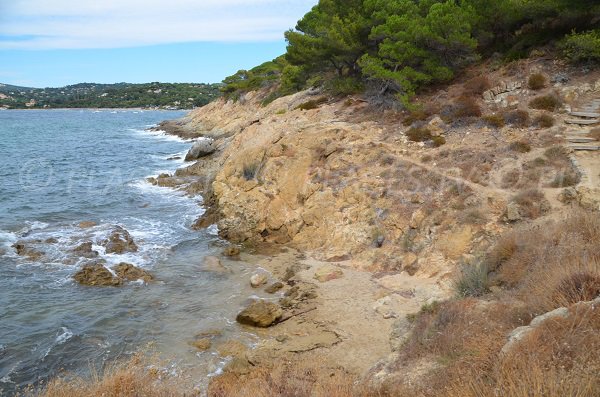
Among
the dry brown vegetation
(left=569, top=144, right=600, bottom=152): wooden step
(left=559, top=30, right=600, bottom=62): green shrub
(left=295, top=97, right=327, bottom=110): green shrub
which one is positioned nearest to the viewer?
the dry brown vegetation

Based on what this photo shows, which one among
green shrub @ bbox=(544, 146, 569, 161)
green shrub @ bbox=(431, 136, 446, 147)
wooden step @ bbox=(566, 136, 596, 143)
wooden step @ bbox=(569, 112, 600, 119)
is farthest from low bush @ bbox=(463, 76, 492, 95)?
green shrub @ bbox=(544, 146, 569, 161)

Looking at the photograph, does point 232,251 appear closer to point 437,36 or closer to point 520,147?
point 520,147

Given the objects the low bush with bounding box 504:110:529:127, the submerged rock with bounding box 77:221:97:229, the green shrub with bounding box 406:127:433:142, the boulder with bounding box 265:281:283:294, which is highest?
the low bush with bounding box 504:110:529:127

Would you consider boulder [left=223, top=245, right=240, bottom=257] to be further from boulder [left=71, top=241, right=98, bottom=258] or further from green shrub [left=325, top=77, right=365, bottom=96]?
green shrub [left=325, top=77, right=365, bottom=96]

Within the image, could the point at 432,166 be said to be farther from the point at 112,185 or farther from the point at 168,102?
the point at 168,102

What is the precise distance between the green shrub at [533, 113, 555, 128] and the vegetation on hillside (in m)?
4.05

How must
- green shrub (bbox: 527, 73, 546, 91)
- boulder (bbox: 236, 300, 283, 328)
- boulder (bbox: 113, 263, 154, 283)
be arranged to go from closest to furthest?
boulder (bbox: 236, 300, 283, 328) < boulder (bbox: 113, 263, 154, 283) < green shrub (bbox: 527, 73, 546, 91)

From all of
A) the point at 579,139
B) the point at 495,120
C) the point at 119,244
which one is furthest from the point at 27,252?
the point at 579,139

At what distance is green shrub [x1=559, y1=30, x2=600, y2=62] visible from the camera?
1886 centimetres

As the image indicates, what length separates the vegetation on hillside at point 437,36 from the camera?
2075cm

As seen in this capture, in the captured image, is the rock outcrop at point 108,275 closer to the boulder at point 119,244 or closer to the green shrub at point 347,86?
the boulder at point 119,244

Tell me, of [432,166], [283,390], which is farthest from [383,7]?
[283,390]

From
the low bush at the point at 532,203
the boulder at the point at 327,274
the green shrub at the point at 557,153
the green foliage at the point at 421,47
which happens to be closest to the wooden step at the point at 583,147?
the green shrub at the point at 557,153

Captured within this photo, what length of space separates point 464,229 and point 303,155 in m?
9.16
